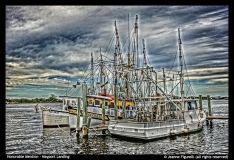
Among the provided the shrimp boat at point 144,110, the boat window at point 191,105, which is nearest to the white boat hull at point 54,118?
the shrimp boat at point 144,110

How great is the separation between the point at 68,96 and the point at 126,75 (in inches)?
298

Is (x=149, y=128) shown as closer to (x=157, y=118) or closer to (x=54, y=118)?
(x=157, y=118)

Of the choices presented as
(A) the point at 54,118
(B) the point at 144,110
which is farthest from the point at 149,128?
(A) the point at 54,118

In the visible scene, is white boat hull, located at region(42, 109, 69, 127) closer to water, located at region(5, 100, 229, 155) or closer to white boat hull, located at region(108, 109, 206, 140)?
water, located at region(5, 100, 229, 155)

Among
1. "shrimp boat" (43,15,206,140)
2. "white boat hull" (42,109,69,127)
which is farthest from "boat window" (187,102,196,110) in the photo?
"white boat hull" (42,109,69,127)

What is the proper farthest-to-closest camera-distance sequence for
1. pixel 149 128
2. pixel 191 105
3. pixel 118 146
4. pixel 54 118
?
pixel 54 118
pixel 191 105
pixel 149 128
pixel 118 146

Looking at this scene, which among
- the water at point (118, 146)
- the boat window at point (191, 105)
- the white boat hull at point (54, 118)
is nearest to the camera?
the water at point (118, 146)

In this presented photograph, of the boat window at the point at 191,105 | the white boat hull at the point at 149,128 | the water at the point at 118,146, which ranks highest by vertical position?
the boat window at the point at 191,105

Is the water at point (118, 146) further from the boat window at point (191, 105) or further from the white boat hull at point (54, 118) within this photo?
the white boat hull at point (54, 118)

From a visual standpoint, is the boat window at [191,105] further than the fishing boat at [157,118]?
Yes

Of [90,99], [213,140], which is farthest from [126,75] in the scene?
[213,140]

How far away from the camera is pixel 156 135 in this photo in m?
20.5

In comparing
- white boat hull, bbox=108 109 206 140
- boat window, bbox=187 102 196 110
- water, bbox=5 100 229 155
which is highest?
boat window, bbox=187 102 196 110

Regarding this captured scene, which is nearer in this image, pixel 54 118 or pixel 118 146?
pixel 118 146
